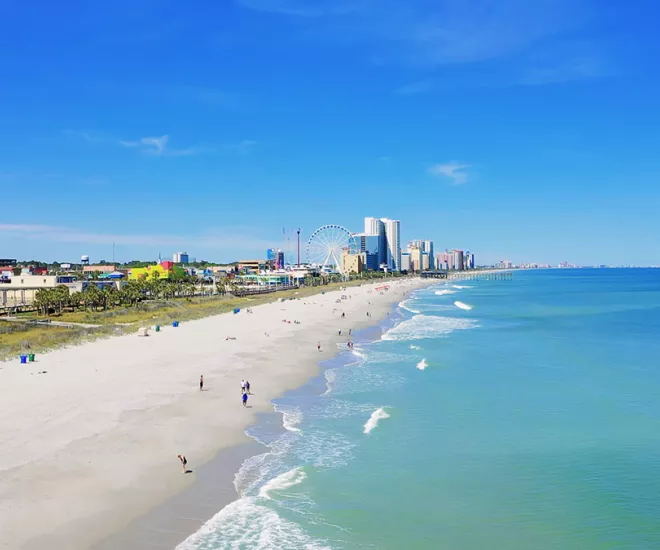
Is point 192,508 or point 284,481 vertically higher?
point 192,508

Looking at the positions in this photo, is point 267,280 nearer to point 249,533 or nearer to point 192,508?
point 192,508

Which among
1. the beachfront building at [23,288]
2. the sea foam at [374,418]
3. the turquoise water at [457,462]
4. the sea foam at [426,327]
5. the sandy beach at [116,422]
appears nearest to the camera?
the sandy beach at [116,422]

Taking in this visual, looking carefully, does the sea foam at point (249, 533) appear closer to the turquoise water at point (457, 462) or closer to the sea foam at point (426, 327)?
the turquoise water at point (457, 462)

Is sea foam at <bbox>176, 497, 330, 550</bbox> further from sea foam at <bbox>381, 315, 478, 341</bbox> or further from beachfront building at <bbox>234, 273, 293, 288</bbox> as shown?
beachfront building at <bbox>234, 273, 293, 288</bbox>

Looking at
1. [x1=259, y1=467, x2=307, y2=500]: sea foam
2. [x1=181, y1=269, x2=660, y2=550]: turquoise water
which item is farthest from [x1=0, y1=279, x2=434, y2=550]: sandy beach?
[x1=259, y1=467, x2=307, y2=500]: sea foam

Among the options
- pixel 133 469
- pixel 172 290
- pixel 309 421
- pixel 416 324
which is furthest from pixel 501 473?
pixel 172 290

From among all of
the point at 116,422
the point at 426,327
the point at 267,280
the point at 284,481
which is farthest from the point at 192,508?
the point at 267,280

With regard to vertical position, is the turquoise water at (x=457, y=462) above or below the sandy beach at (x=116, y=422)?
below

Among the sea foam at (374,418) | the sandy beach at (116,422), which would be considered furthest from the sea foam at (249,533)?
the sea foam at (374,418)
